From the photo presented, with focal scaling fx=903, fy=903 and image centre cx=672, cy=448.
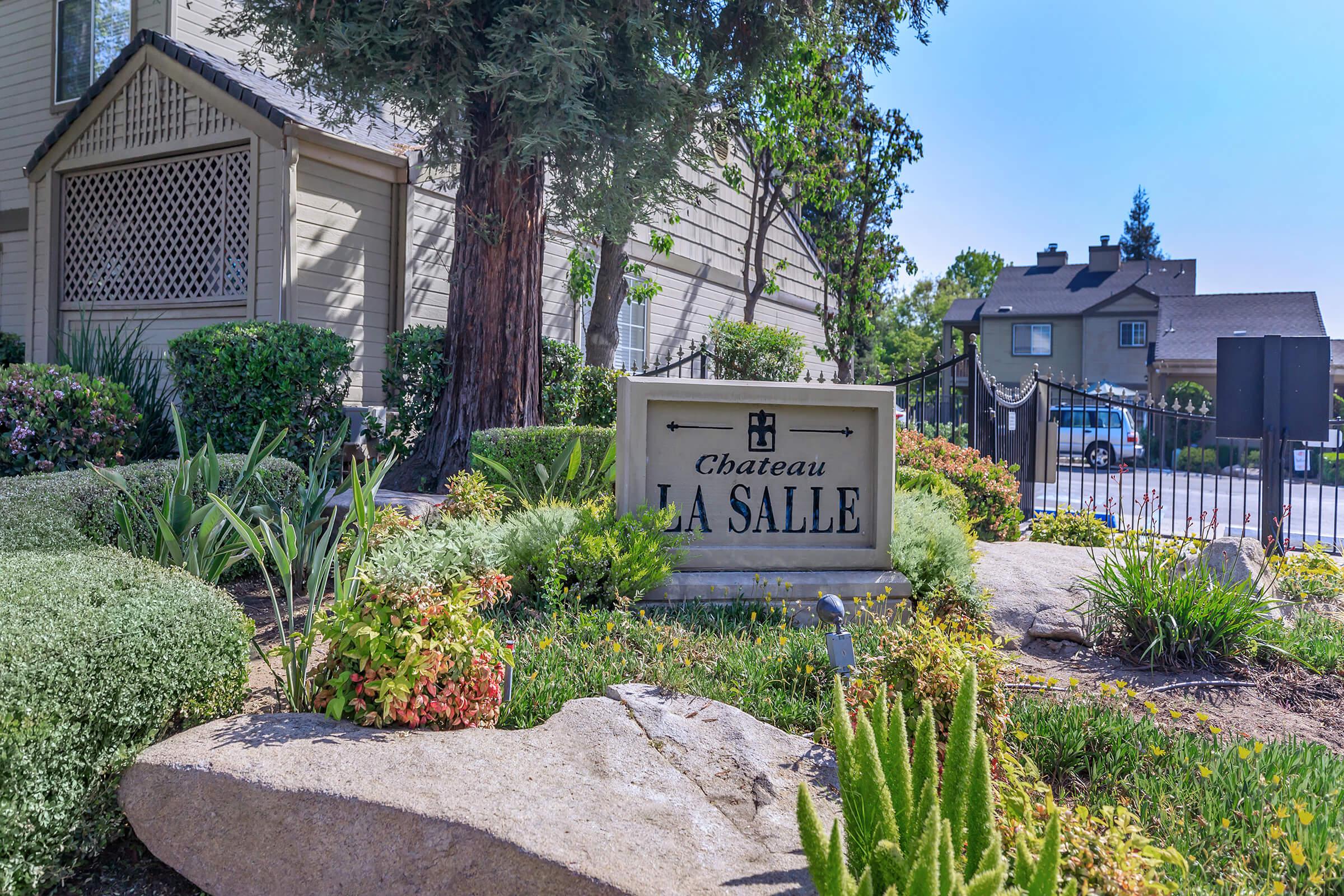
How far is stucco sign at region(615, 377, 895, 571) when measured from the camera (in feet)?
16.4

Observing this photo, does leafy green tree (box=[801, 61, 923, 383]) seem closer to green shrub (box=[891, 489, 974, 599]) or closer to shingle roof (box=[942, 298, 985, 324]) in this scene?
green shrub (box=[891, 489, 974, 599])

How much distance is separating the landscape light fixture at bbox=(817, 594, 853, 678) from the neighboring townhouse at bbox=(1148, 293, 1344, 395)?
111 ft

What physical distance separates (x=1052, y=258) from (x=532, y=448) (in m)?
40.9

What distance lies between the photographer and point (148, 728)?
2768 mm

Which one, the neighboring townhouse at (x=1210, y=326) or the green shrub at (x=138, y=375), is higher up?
the neighboring townhouse at (x=1210, y=326)

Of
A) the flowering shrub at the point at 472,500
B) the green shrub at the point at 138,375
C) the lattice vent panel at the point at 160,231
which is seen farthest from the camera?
the lattice vent panel at the point at 160,231

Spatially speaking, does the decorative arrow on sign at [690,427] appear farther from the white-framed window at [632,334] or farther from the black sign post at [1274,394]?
the white-framed window at [632,334]

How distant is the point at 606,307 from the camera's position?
39.6 ft

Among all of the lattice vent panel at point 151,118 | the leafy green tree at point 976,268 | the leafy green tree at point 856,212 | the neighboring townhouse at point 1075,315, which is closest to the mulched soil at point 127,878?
the lattice vent panel at point 151,118

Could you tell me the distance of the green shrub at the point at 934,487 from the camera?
21.6 feet

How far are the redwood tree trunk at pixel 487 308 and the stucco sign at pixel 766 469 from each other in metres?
3.55

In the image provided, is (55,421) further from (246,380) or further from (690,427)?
(690,427)

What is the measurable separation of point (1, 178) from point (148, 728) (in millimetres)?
12479

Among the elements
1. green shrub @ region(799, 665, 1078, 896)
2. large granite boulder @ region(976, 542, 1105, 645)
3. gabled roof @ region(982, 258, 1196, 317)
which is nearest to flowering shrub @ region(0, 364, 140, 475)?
large granite boulder @ region(976, 542, 1105, 645)
